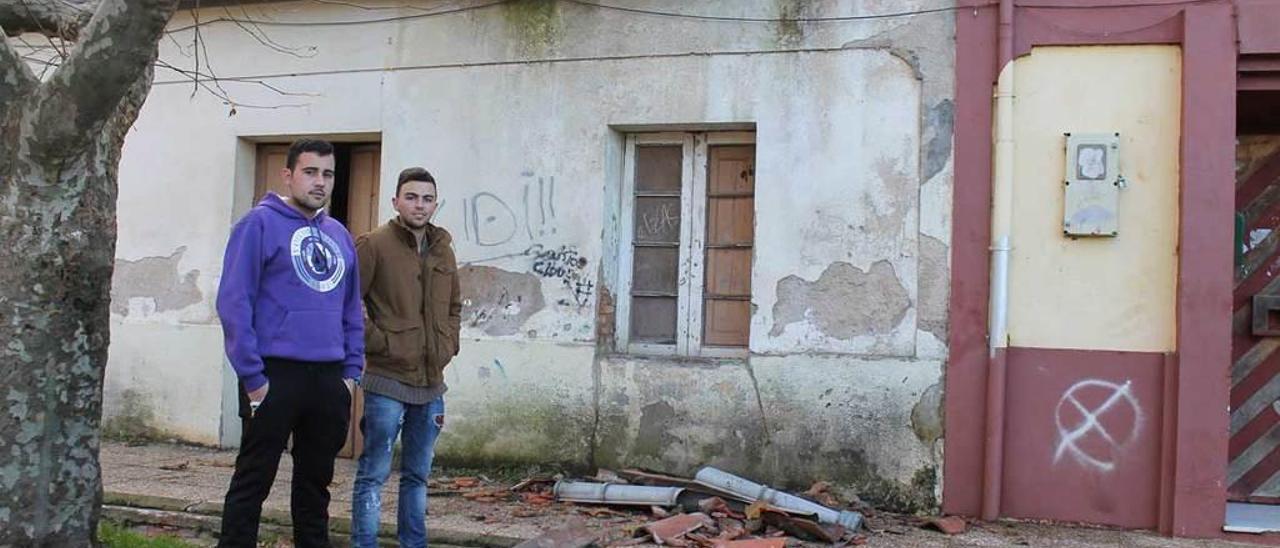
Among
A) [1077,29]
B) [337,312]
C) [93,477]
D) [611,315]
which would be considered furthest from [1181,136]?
[93,477]

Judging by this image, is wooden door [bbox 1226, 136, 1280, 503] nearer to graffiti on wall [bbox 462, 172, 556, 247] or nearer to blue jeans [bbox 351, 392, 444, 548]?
graffiti on wall [bbox 462, 172, 556, 247]

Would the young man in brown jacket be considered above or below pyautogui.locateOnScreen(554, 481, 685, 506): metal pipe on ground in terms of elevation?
above

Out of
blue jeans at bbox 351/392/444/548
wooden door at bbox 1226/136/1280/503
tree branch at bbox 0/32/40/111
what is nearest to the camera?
tree branch at bbox 0/32/40/111

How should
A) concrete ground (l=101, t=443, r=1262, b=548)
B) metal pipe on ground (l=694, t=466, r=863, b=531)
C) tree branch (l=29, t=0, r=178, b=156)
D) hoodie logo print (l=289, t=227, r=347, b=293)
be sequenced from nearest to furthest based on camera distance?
tree branch (l=29, t=0, r=178, b=156) → hoodie logo print (l=289, t=227, r=347, b=293) → concrete ground (l=101, t=443, r=1262, b=548) → metal pipe on ground (l=694, t=466, r=863, b=531)

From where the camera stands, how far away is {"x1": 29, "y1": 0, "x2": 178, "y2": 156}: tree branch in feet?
12.9

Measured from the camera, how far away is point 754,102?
6.84m

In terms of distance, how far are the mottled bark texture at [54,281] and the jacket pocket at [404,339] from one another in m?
1.11

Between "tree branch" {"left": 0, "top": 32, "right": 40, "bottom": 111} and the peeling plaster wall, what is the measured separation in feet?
10.9

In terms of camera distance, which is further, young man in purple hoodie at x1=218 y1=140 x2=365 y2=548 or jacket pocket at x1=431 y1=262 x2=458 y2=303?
jacket pocket at x1=431 y1=262 x2=458 y2=303

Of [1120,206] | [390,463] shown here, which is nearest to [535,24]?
[390,463]

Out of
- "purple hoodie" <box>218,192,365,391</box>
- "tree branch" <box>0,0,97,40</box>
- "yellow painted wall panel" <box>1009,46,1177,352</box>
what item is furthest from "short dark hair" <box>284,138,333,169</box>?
"yellow painted wall panel" <box>1009,46,1177,352</box>

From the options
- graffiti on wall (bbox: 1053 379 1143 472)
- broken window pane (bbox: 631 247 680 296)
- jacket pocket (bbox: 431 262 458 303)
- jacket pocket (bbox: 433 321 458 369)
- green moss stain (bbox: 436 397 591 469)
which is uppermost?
broken window pane (bbox: 631 247 680 296)

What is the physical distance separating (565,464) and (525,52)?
8.86ft

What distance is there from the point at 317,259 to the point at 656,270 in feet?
10.2
